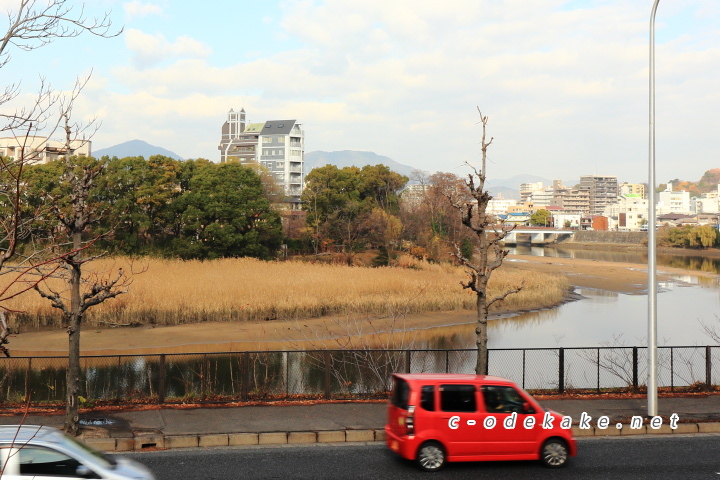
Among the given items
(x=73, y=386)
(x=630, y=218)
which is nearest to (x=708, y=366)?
(x=73, y=386)

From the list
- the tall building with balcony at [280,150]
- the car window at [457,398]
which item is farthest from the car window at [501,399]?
the tall building with balcony at [280,150]

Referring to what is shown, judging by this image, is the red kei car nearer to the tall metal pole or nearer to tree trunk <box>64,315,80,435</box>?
the tall metal pole

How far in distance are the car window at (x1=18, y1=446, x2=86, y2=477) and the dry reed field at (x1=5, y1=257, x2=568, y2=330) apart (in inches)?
798

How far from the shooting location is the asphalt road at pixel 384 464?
34.1ft

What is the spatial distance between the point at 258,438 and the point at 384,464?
2.70 m

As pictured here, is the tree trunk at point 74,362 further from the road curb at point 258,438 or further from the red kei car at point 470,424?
the red kei car at point 470,424

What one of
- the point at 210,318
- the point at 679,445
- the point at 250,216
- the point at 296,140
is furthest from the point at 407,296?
the point at 296,140

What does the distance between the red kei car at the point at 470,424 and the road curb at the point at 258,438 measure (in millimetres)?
1766

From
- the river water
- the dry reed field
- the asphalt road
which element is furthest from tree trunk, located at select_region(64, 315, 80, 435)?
the river water

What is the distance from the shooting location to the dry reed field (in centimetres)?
3353

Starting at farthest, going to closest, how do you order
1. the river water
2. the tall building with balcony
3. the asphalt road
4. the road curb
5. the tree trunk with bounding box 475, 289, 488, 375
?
the tall building with balcony
the river water
the tree trunk with bounding box 475, 289, 488, 375
the road curb
the asphalt road

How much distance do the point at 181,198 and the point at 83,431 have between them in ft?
146

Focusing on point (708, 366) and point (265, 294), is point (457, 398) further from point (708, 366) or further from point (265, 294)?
point (265, 294)

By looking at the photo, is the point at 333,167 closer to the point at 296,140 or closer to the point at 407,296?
the point at 407,296
